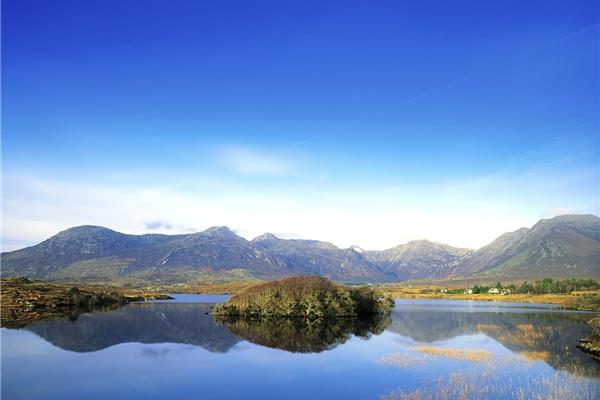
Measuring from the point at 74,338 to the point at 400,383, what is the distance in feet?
148

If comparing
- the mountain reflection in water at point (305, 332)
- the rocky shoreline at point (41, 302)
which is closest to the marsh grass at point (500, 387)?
the mountain reflection in water at point (305, 332)

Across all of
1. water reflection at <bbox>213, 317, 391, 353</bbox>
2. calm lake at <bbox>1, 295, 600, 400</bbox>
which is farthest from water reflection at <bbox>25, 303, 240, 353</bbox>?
water reflection at <bbox>213, 317, 391, 353</bbox>

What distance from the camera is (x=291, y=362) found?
49.4 meters

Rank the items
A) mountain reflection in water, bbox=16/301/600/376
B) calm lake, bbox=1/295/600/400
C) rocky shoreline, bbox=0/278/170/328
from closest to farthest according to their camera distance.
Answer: calm lake, bbox=1/295/600/400
mountain reflection in water, bbox=16/301/600/376
rocky shoreline, bbox=0/278/170/328

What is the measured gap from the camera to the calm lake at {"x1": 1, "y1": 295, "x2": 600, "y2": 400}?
1421 inches

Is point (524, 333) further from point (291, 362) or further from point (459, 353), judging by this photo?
point (291, 362)

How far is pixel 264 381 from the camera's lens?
40250mm

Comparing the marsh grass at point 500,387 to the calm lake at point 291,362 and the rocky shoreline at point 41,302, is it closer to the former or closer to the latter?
the calm lake at point 291,362

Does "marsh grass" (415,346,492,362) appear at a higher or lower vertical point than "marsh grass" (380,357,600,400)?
lower

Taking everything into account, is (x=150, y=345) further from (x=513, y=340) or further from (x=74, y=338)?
(x=513, y=340)

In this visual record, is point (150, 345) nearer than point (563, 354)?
No

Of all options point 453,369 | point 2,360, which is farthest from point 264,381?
point 2,360

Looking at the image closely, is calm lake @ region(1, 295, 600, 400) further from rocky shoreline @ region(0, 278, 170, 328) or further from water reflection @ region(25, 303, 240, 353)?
rocky shoreline @ region(0, 278, 170, 328)

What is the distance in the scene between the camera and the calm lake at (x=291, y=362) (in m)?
36.1
